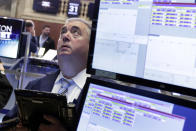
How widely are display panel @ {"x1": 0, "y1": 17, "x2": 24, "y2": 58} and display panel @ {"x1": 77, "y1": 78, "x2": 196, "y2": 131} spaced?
1.92 metres

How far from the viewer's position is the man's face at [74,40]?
4.70 ft

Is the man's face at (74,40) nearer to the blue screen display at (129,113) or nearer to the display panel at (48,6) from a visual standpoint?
→ the blue screen display at (129,113)

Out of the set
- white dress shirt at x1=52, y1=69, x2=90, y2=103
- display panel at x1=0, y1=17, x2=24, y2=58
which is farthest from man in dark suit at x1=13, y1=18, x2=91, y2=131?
display panel at x1=0, y1=17, x2=24, y2=58

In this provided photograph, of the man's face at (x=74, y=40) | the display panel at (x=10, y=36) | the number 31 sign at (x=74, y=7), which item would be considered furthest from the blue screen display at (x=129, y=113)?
the number 31 sign at (x=74, y=7)

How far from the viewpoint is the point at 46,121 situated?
0.93 m

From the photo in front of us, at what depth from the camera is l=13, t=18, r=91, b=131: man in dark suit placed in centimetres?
138

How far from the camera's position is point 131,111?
2.51ft

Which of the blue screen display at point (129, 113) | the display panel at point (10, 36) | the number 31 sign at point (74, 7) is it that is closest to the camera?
the blue screen display at point (129, 113)

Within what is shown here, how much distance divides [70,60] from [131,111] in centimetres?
74

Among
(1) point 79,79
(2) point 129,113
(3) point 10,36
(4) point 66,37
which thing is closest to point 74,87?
(1) point 79,79

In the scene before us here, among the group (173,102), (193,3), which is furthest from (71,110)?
(193,3)

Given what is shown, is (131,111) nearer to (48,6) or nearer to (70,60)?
(70,60)

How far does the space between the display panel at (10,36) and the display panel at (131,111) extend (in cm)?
192

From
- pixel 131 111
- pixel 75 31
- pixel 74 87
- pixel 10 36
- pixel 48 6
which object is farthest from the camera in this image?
pixel 48 6
